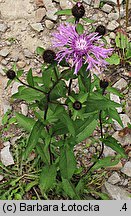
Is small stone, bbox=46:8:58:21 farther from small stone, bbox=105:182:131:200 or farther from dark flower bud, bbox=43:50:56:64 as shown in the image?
dark flower bud, bbox=43:50:56:64

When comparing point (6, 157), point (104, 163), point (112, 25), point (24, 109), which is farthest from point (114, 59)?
point (6, 157)

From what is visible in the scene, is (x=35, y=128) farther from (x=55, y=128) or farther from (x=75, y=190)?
(x=75, y=190)

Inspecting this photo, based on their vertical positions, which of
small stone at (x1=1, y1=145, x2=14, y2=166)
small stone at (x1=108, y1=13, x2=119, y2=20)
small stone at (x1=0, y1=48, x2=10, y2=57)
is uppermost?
small stone at (x1=108, y1=13, x2=119, y2=20)

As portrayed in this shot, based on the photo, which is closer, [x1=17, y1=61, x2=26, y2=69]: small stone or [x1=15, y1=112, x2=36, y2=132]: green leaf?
[x1=15, y1=112, x2=36, y2=132]: green leaf

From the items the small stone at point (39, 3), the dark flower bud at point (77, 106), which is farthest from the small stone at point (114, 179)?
the small stone at point (39, 3)

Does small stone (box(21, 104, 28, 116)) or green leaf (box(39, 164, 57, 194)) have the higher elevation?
small stone (box(21, 104, 28, 116))

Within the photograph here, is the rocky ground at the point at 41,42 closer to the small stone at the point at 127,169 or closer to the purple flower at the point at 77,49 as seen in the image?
the small stone at the point at 127,169

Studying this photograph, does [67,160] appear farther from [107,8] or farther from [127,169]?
[107,8]

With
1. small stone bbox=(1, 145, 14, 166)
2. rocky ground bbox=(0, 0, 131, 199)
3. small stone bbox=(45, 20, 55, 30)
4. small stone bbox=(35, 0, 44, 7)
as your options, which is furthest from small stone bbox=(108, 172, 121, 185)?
small stone bbox=(35, 0, 44, 7)

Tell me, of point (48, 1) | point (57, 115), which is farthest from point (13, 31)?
point (57, 115)
